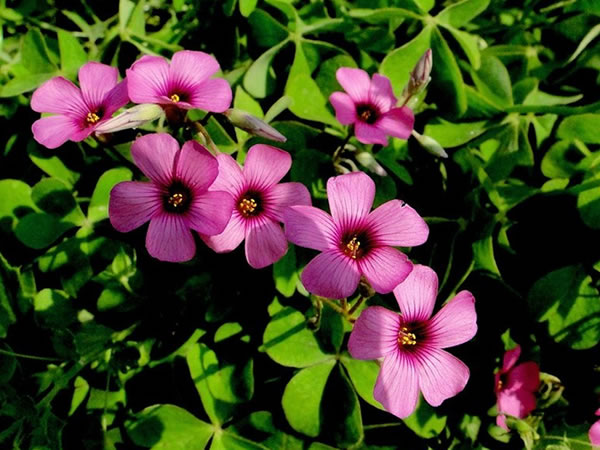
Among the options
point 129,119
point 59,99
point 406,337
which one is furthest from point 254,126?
point 406,337

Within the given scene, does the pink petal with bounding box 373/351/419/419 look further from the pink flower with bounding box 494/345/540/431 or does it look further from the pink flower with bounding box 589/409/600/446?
the pink flower with bounding box 589/409/600/446

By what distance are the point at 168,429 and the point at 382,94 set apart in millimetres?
1281

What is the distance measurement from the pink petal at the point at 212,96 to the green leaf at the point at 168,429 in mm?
931

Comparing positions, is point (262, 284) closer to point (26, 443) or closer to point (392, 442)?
point (392, 442)

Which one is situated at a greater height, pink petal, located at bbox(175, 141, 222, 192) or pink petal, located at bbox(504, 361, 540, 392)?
pink petal, located at bbox(175, 141, 222, 192)

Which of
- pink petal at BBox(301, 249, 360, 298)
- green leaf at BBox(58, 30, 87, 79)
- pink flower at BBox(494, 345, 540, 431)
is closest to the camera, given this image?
pink petal at BBox(301, 249, 360, 298)

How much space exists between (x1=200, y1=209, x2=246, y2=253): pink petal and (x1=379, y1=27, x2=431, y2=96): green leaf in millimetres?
930

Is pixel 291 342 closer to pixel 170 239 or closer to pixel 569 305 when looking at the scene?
pixel 170 239

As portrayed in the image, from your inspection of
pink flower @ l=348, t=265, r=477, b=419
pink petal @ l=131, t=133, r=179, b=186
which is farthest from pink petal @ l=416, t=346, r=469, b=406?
pink petal @ l=131, t=133, r=179, b=186

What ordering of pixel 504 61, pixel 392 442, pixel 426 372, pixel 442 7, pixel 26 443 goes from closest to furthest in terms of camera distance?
1. pixel 426 372
2. pixel 26 443
3. pixel 392 442
4. pixel 504 61
5. pixel 442 7

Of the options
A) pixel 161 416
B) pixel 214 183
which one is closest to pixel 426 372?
pixel 214 183

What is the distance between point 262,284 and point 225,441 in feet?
1.71

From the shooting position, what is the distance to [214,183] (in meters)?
1.42

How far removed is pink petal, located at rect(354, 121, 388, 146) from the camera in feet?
5.30
